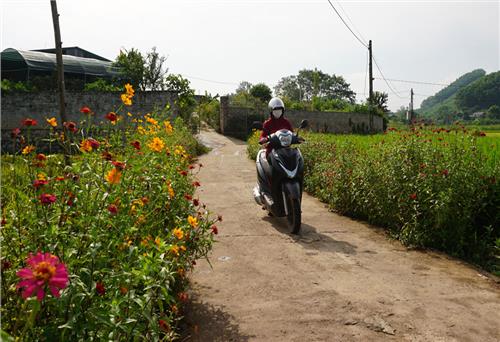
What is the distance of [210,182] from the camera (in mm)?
9273

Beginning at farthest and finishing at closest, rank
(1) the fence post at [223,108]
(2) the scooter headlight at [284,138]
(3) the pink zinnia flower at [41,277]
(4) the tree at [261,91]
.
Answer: (4) the tree at [261,91]
(1) the fence post at [223,108]
(2) the scooter headlight at [284,138]
(3) the pink zinnia flower at [41,277]

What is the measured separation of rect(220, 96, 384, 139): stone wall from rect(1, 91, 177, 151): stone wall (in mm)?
5177

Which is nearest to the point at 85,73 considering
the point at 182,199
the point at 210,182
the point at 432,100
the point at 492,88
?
the point at 210,182

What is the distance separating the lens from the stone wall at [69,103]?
2003 cm

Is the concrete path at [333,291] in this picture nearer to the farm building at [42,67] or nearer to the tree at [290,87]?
the farm building at [42,67]

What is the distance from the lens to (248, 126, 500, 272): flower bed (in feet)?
14.6

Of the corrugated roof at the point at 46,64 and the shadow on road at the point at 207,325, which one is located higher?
the corrugated roof at the point at 46,64

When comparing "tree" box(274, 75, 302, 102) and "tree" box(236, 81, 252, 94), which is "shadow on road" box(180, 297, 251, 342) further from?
"tree" box(274, 75, 302, 102)

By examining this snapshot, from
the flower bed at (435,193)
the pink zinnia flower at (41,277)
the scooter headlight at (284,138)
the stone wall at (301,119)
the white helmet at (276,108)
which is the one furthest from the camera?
the stone wall at (301,119)

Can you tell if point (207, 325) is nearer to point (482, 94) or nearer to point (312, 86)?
point (312, 86)

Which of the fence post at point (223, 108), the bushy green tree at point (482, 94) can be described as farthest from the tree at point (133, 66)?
the bushy green tree at point (482, 94)

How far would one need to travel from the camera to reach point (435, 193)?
181 inches

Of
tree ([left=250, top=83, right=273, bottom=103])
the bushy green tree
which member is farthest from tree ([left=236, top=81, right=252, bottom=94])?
the bushy green tree

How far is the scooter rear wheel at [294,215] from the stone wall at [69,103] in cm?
1561
